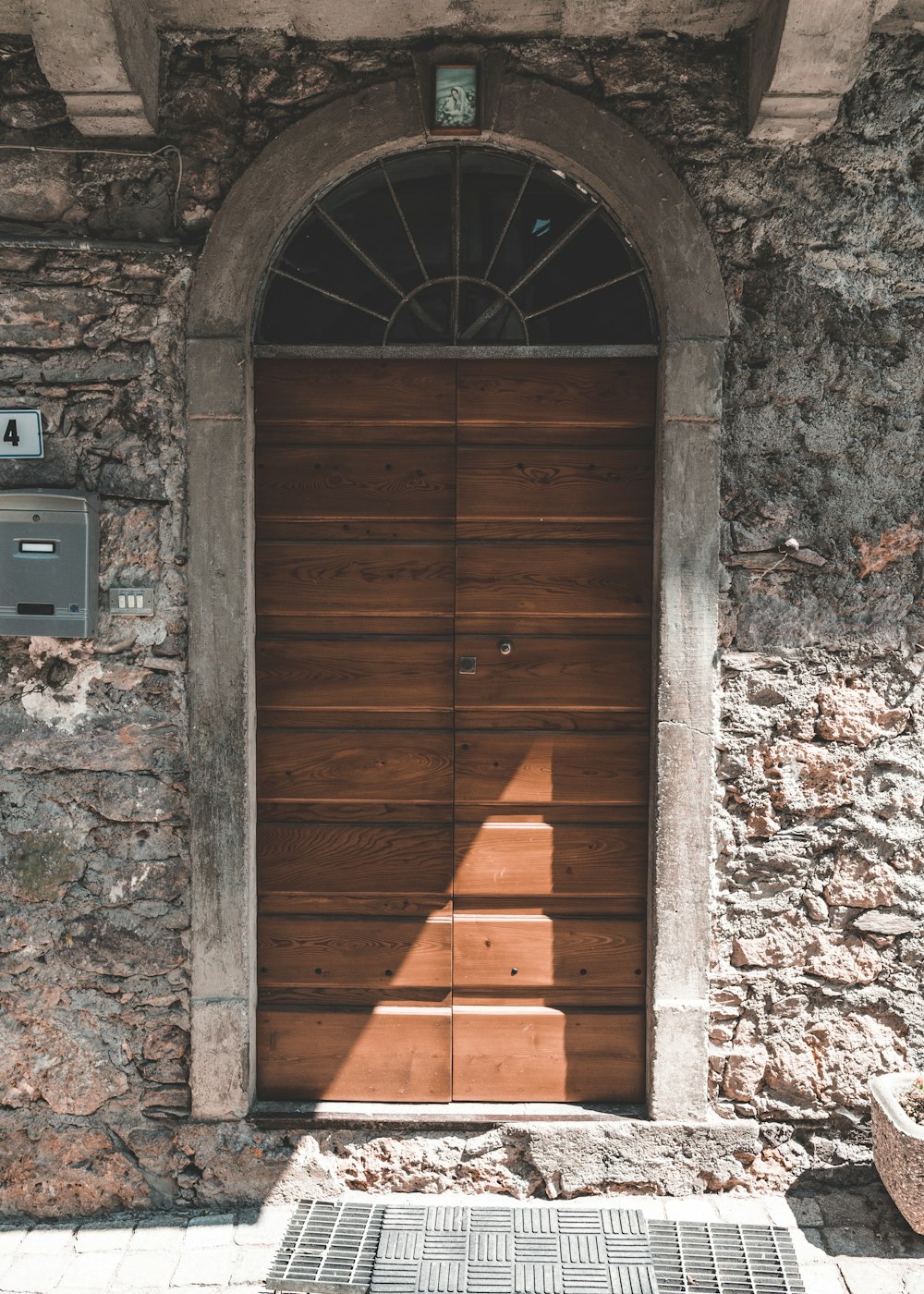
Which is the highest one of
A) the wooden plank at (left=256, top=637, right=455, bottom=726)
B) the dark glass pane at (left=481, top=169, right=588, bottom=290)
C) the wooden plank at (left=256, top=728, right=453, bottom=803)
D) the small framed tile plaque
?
the small framed tile plaque

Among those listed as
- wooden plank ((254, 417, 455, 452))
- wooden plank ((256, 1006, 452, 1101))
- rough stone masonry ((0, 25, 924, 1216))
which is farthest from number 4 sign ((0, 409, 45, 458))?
wooden plank ((256, 1006, 452, 1101))

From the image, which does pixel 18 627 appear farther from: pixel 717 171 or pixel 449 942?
pixel 717 171

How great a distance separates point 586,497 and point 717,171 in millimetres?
1239

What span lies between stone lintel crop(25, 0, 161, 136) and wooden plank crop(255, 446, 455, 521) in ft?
4.09

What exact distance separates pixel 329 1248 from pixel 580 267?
3609 mm

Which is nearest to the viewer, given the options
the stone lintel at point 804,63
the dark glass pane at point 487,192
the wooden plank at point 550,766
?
the stone lintel at point 804,63

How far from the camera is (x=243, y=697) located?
11.4 ft

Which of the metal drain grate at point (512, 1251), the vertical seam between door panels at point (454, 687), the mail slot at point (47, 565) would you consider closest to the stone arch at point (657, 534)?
the mail slot at point (47, 565)

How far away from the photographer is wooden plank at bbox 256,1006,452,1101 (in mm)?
3650

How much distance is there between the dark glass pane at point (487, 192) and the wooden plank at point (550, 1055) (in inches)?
113

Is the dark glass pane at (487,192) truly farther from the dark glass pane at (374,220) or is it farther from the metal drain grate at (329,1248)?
the metal drain grate at (329,1248)

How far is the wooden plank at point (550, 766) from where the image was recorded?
3.64 m

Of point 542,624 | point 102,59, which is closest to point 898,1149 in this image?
point 542,624

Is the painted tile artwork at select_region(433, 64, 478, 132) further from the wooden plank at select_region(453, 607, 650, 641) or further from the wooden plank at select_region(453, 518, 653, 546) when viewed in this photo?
the wooden plank at select_region(453, 607, 650, 641)
